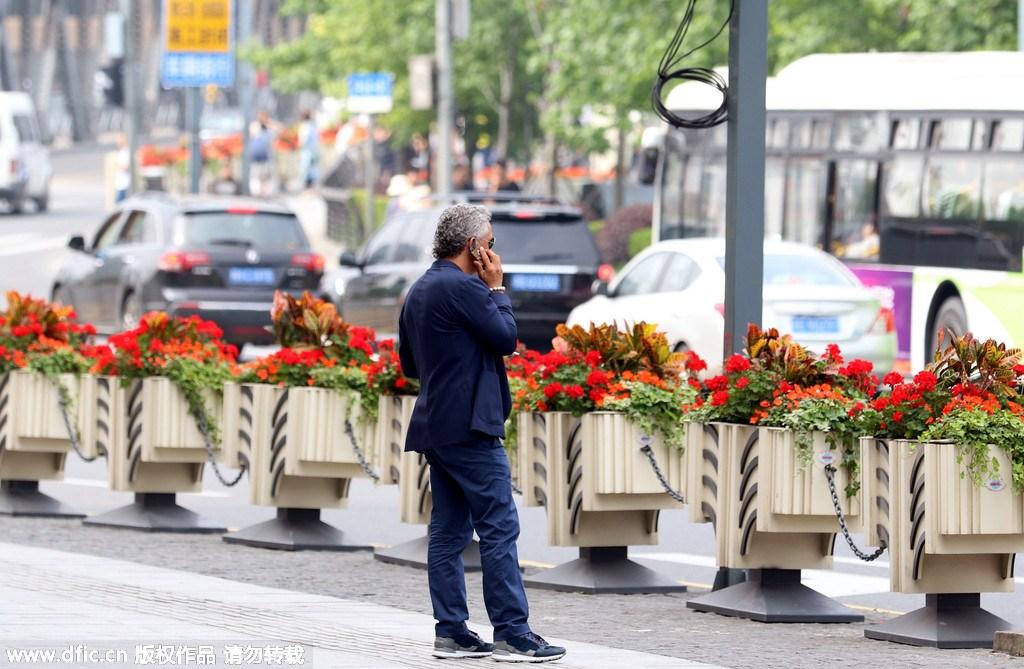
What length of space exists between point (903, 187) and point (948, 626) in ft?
50.2

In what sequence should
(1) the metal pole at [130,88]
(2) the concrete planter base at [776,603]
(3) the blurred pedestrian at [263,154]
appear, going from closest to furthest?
(2) the concrete planter base at [776,603] < (1) the metal pole at [130,88] < (3) the blurred pedestrian at [263,154]

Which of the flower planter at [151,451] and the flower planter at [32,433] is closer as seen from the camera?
the flower planter at [151,451]

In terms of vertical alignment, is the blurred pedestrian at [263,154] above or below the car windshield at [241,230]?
above

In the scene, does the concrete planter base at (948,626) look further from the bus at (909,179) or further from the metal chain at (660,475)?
the bus at (909,179)

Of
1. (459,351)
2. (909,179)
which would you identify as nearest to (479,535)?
(459,351)

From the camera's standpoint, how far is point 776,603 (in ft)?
35.3

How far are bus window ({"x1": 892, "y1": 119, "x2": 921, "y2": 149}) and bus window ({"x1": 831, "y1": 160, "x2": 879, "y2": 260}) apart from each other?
0.41 metres

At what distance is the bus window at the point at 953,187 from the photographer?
77.1 ft

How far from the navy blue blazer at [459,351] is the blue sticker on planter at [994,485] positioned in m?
2.00

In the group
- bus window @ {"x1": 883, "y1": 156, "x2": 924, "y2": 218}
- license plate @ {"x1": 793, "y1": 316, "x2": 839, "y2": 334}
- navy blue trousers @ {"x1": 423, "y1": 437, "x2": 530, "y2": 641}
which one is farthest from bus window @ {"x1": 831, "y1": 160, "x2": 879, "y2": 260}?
navy blue trousers @ {"x1": 423, "y1": 437, "x2": 530, "y2": 641}

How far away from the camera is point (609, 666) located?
8.61 m

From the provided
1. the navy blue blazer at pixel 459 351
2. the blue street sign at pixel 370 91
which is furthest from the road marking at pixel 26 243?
the navy blue blazer at pixel 459 351

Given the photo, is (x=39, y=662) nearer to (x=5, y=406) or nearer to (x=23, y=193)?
(x=5, y=406)

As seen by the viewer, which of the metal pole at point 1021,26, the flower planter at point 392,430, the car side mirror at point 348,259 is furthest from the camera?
the metal pole at point 1021,26
